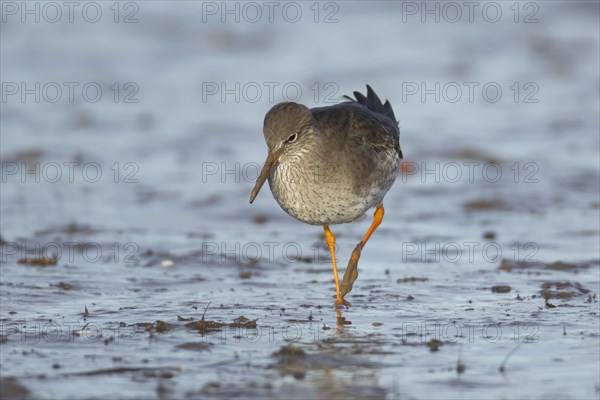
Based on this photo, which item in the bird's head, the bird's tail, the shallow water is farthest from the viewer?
the bird's tail

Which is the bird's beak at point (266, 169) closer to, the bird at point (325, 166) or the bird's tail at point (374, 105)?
the bird at point (325, 166)

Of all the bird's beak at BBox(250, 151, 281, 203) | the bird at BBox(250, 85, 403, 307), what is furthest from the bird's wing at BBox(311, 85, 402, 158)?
the bird's beak at BBox(250, 151, 281, 203)

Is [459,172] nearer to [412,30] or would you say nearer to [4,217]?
[4,217]

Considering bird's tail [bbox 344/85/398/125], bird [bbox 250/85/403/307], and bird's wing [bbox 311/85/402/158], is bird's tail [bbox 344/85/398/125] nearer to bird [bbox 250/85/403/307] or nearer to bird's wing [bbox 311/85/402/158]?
bird's wing [bbox 311/85/402/158]

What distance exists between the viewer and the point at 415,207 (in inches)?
426

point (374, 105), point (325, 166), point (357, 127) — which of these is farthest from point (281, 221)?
point (325, 166)

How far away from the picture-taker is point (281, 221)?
10.5 meters

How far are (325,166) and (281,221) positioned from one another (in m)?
2.91

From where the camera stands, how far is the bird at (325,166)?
24.4 ft

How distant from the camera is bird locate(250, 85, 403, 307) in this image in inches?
293

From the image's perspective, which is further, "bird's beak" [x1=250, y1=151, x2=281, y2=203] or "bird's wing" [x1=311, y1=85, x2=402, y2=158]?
"bird's wing" [x1=311, y1=85, x2=402, y2=158]

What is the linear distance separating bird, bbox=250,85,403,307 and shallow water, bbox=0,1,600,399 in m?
0.64

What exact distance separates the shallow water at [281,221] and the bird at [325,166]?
0.64m

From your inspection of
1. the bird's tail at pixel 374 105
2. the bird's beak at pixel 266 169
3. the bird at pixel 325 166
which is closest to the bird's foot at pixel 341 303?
the bird at pixel 325 166
